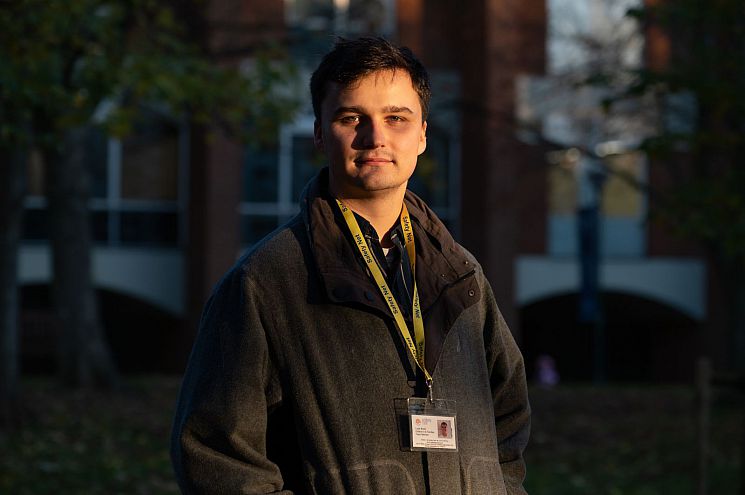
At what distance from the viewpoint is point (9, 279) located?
14.7m

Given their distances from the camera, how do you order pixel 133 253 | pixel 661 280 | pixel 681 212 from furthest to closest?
pixel 661 280 → pixel 133 253 → pixel 681 212

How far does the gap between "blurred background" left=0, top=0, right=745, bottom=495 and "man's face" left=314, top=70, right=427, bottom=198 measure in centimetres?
42

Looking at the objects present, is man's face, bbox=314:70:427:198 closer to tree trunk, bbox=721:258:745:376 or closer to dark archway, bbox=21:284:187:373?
tree trunk, bbox=721:258:745:376

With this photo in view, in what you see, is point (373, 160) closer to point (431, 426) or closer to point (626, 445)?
point (431, 426)

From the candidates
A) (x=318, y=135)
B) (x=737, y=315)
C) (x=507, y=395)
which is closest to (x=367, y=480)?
(x=507, y=395)

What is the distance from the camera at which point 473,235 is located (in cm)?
3177

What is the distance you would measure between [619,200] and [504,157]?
14.9 ft

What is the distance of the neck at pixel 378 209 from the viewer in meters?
3.14

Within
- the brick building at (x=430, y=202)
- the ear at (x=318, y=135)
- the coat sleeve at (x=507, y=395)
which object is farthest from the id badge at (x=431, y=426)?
the brick building at (x=430, y=202)

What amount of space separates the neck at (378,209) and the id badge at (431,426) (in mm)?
410

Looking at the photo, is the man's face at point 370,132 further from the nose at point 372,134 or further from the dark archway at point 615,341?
the dark archway at point 615,341

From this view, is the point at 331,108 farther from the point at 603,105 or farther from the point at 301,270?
the point at 603,105

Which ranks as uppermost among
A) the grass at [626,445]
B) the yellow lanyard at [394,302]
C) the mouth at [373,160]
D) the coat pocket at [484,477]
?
the mouth at [373,160]

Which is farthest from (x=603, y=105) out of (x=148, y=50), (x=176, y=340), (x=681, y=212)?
(x=176, y=340)
